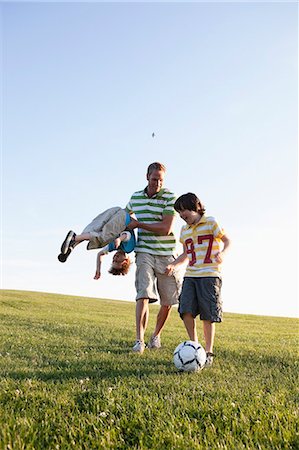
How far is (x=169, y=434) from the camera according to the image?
3.98 metres

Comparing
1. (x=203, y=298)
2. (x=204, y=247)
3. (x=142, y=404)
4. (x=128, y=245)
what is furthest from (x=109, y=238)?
(x=142, y=404)

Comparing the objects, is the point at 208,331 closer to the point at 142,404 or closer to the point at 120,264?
the point at 120,264

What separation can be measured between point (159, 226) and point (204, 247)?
1310 millimetres

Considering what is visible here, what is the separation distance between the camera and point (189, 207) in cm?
798

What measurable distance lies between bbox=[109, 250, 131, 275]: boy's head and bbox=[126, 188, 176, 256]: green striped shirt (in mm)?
335

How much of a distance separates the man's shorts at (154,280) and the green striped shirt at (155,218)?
14 cm

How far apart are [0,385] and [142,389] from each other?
1740 mm

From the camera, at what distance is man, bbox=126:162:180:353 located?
8.94 m

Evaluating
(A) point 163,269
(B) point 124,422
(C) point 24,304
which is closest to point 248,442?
(B) point 124,422

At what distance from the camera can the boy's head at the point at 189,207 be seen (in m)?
8.00

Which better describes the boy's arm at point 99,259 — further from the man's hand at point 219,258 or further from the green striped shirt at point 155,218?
the man's hand at point 219,258

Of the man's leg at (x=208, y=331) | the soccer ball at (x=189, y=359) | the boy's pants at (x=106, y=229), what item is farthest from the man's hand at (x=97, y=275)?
the soccer ball at (x=189, y=359)

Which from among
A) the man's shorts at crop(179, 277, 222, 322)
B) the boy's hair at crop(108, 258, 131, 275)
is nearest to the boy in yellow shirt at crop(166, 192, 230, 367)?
the man's shorts at crop(179, 277, 222, 322)

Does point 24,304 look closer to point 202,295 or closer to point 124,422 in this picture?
point 202,295
